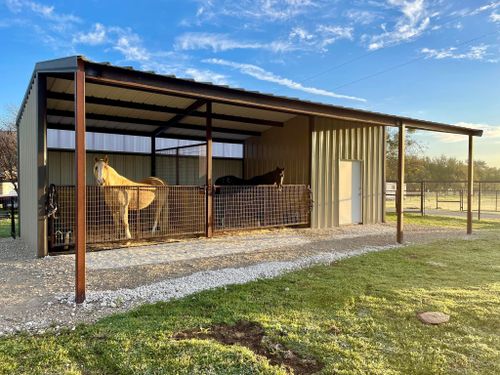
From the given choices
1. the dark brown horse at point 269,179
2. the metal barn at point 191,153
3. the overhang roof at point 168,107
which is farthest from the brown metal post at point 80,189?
the dark brown horse at point 269,179

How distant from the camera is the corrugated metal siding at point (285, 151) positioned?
35.2 feet

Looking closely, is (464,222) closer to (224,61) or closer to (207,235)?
(207,235)

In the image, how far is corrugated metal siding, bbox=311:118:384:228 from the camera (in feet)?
34.2

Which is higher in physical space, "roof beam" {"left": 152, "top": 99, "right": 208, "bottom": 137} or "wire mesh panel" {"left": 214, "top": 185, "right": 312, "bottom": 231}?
"roof beam" {"left": 152, "top": 99, "right": 208, "bottom": 137}

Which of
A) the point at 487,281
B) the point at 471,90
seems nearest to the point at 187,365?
the point at 487,281

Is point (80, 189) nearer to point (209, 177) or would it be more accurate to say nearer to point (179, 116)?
point (209, 177)

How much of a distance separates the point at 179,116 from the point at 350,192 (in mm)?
5936

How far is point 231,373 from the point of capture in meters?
2.46

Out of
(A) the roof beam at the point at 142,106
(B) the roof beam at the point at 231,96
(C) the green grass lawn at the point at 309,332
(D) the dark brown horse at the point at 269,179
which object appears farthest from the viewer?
(D) the dark brown horse at the point at 269,179

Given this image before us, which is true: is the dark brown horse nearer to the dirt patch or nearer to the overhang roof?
the overhang roof

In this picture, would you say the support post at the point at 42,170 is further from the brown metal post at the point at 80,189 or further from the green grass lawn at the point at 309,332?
the green grass lawn at the point at 309,332

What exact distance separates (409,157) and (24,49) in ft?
90.6

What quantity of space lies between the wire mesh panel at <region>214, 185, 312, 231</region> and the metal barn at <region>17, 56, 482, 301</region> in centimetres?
3

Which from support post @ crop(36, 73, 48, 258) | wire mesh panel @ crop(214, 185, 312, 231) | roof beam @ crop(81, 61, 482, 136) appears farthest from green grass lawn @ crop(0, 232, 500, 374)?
wire mesh panel @ crop(214, 185, 312, 231)
